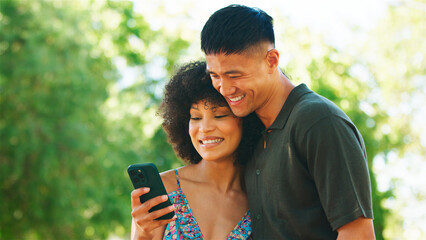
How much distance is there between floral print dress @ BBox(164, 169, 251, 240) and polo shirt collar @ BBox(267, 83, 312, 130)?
26.5 inches

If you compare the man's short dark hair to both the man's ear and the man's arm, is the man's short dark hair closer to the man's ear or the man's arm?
the man's ear

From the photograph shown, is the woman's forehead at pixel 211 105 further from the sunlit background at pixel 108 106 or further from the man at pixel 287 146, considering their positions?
the sunlit background at pixel 108 106

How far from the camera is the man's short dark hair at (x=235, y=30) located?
2.51 metres

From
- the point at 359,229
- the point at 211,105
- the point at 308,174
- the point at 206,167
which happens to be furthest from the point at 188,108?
the point at 359,229

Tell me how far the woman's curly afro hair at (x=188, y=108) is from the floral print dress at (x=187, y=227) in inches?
15.6

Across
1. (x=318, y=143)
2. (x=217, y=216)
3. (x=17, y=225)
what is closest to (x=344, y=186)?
(x=318, y=143)

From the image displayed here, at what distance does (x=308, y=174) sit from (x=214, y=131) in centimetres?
77

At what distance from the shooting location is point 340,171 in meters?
2.13

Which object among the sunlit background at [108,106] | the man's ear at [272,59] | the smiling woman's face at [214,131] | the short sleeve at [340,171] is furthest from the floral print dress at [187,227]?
the sunlit background at [108,106]

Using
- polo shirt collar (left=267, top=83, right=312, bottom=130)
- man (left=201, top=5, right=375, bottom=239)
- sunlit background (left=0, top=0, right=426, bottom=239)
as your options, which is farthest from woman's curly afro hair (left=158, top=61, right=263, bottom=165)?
sunlit background (left=0, top=0, right=426, bottom=239)

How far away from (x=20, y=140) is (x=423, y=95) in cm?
977

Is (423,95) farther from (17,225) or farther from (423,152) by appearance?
(17,225)

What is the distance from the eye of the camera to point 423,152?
13.0 m

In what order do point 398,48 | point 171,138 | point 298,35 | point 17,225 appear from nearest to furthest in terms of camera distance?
point 171,138
point 298,35
point 17,225
point 398,48
